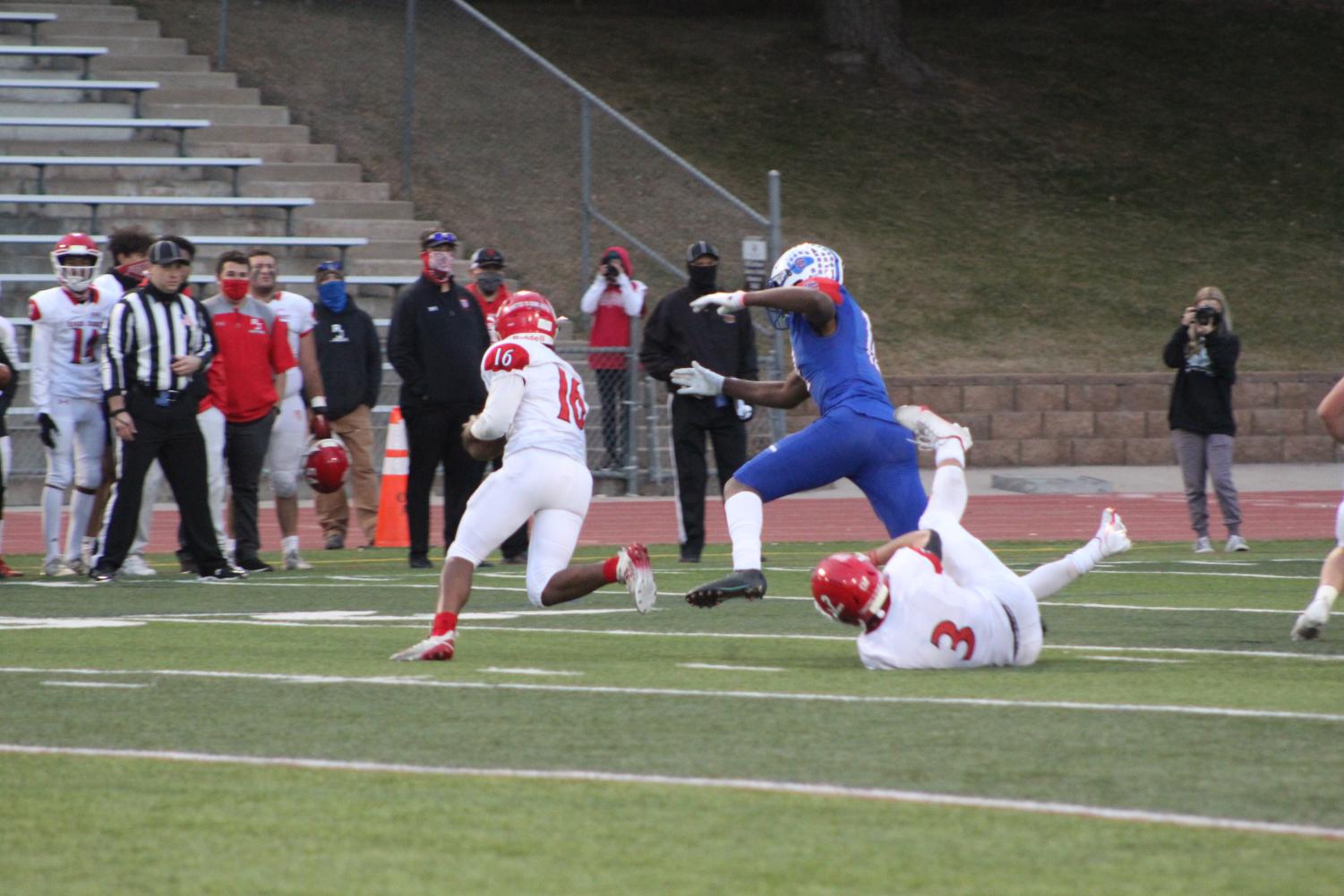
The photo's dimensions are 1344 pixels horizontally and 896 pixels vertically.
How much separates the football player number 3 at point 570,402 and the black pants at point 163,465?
14.0 ft

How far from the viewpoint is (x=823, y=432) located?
368 inches

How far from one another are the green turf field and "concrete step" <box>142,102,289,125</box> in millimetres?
16549

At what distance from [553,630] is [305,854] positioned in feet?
17.2

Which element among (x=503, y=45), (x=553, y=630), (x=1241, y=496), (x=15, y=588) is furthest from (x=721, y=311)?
(x=503, y=45)

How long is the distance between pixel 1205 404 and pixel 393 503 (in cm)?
629

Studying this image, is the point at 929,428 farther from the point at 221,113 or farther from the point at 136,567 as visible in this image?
the point at 221,113

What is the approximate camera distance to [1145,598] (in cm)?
1180

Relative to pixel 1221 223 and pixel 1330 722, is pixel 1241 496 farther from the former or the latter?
pixel 1330 722

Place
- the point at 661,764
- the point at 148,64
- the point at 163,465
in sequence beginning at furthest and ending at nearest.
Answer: the point at 148,64
the point at 163,465
the point at 661,764

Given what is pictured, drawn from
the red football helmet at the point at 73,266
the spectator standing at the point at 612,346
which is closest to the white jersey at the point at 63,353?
the red football helmet at the point at 73,266

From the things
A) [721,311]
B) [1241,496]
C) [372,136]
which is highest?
[372,136]

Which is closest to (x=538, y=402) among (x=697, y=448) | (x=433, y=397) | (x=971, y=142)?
(x=433, y=397)

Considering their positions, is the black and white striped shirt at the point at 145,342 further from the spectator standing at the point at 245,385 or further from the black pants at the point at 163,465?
the spectator standing at the point at 245,385

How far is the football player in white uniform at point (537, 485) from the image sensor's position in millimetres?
8953
